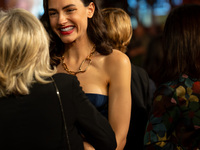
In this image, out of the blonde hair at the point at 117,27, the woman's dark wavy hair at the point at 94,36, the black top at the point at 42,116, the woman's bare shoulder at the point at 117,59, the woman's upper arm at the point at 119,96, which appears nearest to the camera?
the black top at the point at 42,116

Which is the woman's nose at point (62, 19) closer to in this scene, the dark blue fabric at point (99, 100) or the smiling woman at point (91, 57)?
the smiling woman at point (91, 57)

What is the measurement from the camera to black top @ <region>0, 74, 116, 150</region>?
4.53 ft

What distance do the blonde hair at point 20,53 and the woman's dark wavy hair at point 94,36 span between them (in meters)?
0.81

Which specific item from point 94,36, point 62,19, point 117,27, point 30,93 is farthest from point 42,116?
point 117,27

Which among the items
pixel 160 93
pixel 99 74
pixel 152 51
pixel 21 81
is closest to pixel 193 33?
pixel 160 93

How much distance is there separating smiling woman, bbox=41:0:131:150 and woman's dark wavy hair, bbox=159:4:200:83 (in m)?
0.32

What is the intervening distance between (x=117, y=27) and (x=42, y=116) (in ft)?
4.09

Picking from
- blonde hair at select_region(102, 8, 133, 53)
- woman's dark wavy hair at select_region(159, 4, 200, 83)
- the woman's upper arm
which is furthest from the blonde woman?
blonde hair at select_region(102, 8, 133, 53)

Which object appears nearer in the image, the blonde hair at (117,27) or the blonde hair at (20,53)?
the blonde hair at (20,53)

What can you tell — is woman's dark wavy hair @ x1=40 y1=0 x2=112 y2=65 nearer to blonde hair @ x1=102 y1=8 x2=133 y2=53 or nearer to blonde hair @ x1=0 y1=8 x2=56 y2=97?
blonde hair @ x1=102 y1=8 x2=133 y2=53

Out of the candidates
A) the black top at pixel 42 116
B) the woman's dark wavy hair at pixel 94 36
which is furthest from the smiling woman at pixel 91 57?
the black top at pixel 42 116

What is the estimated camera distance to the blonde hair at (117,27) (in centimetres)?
245

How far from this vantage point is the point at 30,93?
1405mm

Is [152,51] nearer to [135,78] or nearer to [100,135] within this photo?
[135,78]
